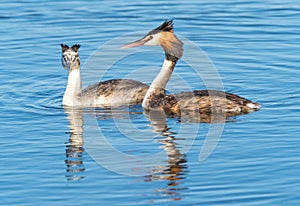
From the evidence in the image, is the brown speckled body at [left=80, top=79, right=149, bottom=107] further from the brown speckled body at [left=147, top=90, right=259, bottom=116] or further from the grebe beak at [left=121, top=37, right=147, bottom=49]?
the brown speckled body at [left=147, top=90, right=259, bottom=116]

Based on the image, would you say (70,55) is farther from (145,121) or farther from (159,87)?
(145,121)

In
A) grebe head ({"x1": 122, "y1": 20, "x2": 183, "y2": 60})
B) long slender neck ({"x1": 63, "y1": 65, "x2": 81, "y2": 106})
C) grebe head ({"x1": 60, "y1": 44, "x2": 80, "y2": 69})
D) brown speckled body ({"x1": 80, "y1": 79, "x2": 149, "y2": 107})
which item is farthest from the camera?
grebe head ({"x1": 60, "y1": 44, "x2": 80, "y2": 69})

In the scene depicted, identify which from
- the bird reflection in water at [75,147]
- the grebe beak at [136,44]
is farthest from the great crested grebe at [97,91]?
the grebe beak at [136,44]

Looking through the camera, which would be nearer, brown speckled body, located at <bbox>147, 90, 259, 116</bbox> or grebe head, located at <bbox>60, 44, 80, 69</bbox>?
brown speckled body, located at <bbox>147, 90, 259, 116</bbox>

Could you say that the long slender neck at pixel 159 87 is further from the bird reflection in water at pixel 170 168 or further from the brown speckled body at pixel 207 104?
the bird reflection in water at pixel 170 168

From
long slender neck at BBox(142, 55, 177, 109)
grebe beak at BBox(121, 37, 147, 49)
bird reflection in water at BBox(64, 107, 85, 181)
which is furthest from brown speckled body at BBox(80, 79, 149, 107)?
grebe beak at BBox(121, 37, 147, 49)

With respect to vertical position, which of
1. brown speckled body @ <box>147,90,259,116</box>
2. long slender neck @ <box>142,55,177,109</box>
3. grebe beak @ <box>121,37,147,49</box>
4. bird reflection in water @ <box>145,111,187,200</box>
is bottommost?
bird reflection in water @ <box>145,111,187,200</box>

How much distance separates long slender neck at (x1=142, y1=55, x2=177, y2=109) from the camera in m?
12.6

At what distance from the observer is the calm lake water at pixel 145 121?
347 inches

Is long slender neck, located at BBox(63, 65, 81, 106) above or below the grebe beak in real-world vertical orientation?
below

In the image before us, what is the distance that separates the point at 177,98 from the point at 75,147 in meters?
2.36

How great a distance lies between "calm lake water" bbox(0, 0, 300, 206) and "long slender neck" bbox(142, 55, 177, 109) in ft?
0.78

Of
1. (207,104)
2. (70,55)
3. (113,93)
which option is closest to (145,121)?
(207,104)

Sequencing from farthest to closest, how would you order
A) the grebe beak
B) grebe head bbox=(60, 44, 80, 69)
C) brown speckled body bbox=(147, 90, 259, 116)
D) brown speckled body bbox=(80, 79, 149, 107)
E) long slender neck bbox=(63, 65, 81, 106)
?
grebe head bbox=(60, 44, 80, 69) < brown speckled body bbox=(80, 79, 149, 107) < long slender neck bbox=(63, 65, 81, 106) < the grebe beak < brown speckled body bbox=(147, 90, 259, 116)
